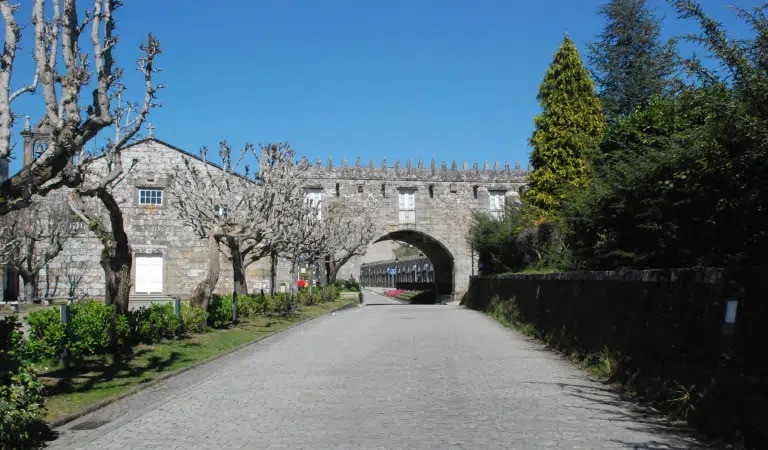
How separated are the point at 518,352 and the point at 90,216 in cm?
941

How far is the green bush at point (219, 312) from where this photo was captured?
2097 centimetres

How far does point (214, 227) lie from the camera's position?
73.5 ft

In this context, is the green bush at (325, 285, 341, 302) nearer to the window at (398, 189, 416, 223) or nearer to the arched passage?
the arched passage

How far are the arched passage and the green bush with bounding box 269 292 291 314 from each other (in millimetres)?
21113

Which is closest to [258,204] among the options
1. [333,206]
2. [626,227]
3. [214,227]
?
[214,227]

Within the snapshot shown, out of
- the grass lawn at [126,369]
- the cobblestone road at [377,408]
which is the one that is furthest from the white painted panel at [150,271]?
the cobblestone road at [377,408]

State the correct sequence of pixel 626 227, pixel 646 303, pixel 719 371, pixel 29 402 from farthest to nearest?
pixel 626 227 → pixel 646 303 → pixel 719 371 → pixel 29 402

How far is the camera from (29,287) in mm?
36156

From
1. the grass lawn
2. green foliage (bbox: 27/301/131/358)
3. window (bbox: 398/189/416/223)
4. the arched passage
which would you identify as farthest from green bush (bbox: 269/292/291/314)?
the arched passage

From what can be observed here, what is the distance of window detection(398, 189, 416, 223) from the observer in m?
50.7

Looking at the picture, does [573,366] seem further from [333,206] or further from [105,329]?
[333,206]

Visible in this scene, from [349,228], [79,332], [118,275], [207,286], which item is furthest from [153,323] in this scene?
[349,228]

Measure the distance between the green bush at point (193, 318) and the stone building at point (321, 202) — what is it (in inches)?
534

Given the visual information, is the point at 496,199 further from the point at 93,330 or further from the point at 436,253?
the point at 93,330
